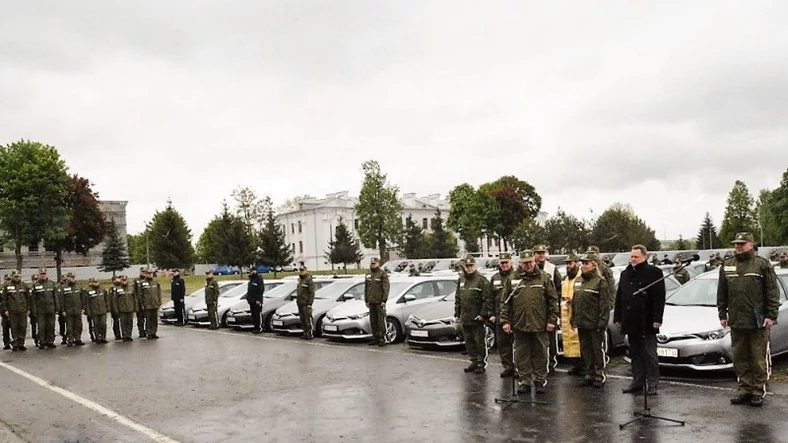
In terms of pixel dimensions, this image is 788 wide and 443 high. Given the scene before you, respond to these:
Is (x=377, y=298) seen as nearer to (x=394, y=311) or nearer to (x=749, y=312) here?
(x=394, y=311)

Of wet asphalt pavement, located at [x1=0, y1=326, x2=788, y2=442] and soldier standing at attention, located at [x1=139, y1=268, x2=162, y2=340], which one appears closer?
wet asphalt pavement, located at [x1=0, y1=326, x2=788, y2=442]

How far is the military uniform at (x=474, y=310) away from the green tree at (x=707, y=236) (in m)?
106

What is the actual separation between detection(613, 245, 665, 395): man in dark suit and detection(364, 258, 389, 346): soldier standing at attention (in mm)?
7119

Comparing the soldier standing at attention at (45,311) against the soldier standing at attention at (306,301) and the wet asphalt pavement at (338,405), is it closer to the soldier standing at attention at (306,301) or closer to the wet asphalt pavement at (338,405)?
the wet asphalt pavement at (338,405)

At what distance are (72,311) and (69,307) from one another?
0.17 meters

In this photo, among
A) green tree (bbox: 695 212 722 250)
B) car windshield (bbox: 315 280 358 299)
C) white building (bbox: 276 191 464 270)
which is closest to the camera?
car windshield (bbox: 315 280 358 299)

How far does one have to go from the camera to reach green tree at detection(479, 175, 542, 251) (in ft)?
291

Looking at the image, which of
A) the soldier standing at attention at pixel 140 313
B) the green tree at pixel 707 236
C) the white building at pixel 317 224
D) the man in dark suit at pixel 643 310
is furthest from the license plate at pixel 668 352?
the green tree at pixel 707 236

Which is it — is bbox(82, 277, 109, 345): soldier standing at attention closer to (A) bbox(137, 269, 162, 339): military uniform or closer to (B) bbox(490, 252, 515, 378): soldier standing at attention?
(A) bbox(137, 269, 162, 339): military uniform

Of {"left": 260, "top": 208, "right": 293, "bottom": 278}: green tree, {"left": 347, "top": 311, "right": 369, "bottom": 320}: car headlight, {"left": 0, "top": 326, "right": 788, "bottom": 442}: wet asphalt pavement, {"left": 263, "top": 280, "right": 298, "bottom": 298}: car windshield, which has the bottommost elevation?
{"left": 0, "top": 326, "right": 788, "bottom": 442}: wet asphalt pavement

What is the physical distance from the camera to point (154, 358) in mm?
14742

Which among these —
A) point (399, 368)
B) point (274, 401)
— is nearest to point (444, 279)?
point (399, 368)

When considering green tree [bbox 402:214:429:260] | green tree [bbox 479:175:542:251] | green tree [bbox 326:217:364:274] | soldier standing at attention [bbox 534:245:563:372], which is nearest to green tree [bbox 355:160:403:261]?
green tree [bbox 326:217:364:274]

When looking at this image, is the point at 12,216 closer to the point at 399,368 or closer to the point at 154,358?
the point at 154,358
